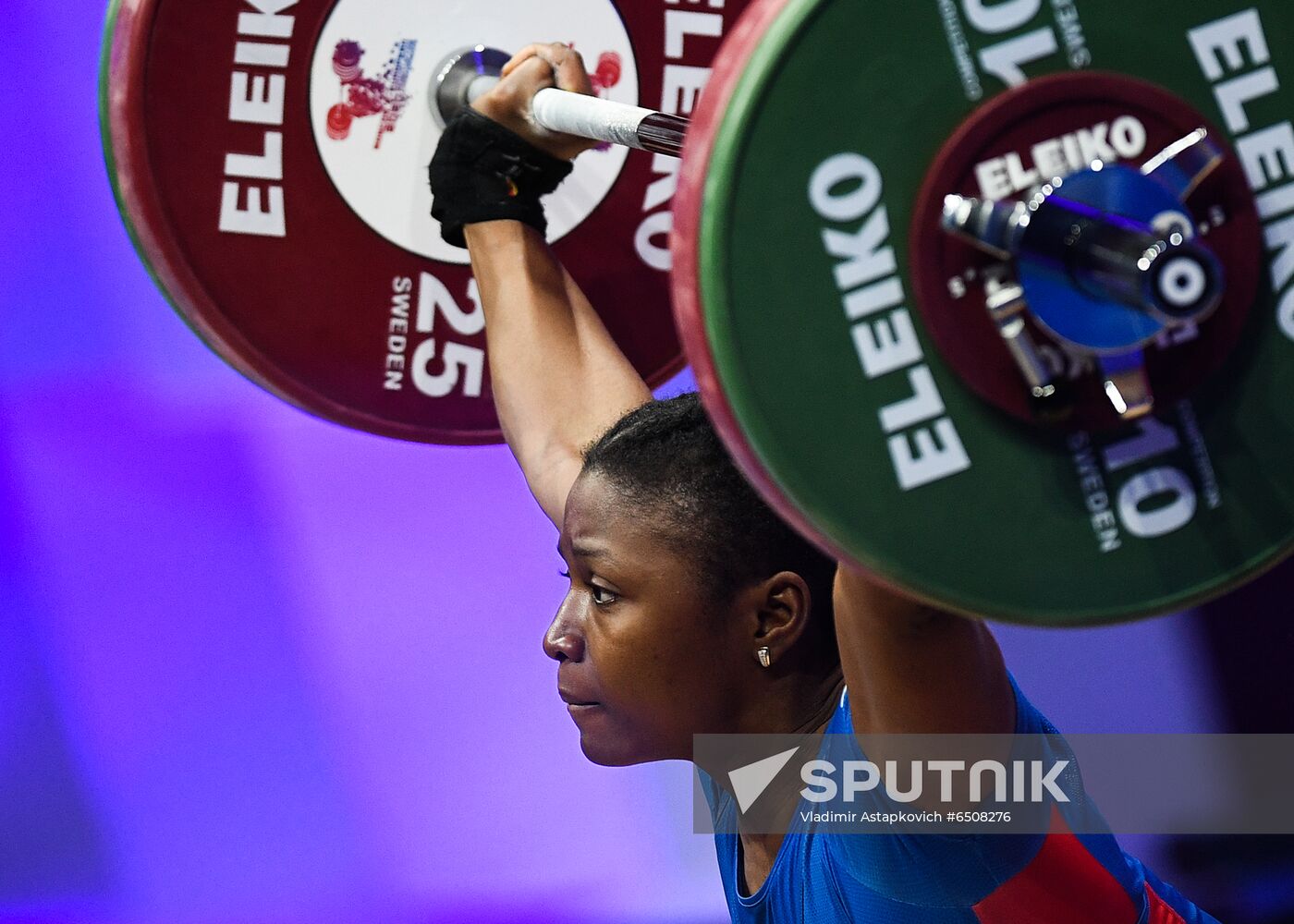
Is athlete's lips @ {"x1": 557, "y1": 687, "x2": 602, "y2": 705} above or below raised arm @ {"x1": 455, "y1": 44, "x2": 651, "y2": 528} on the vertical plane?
below

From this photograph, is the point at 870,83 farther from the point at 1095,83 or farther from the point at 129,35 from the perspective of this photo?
the point at 129,35

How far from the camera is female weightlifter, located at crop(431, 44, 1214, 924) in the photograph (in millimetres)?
933

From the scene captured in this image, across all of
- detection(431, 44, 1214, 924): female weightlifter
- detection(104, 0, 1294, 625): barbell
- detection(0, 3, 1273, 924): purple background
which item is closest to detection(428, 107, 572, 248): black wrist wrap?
detection(431, 44, 1214, 924): female weightlifter

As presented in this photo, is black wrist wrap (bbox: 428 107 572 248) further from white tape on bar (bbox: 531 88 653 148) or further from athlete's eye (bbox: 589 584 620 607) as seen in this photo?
athlete's eye (bbox: 589 584 620 607)

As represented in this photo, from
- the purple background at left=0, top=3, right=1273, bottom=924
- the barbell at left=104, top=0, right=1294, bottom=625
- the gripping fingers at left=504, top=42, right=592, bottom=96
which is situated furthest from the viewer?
the purple background at left=0, top=3, right=1273, bottom=924

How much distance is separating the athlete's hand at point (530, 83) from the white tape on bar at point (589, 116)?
25 mm

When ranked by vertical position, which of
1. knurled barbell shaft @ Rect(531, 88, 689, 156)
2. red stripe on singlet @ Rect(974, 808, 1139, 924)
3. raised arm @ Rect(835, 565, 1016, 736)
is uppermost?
knurled barbell shaft @ Rect(531, 88, 689, 156)

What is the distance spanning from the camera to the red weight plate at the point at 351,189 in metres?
1.53

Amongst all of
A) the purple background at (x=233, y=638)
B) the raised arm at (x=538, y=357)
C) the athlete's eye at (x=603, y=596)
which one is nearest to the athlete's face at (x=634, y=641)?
the athlete's eye at (x=603, y=596)

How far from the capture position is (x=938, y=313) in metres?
0.86

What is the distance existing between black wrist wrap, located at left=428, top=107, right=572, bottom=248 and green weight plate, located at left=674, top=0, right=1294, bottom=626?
700mm

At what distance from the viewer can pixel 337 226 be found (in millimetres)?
1614

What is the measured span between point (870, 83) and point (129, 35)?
92 cm

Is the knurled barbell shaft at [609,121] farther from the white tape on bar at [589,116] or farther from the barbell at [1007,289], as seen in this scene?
the barbell at [1007,289]
